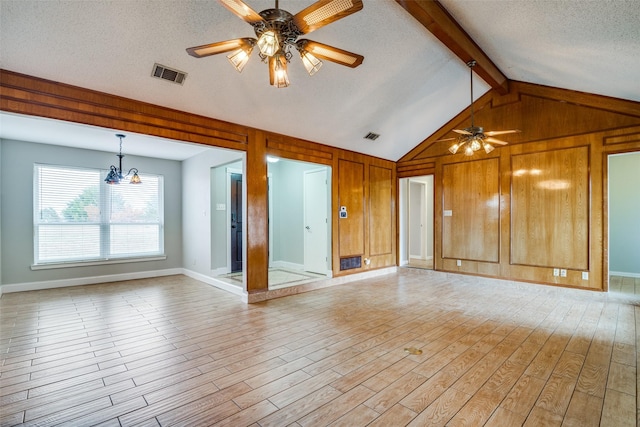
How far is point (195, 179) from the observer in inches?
261

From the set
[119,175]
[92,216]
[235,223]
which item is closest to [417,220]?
[235,223]

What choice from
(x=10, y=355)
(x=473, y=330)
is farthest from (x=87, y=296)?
(x=473, y=330)

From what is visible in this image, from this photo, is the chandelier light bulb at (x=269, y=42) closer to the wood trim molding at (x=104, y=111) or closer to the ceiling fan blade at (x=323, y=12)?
the ceiling fan blade at (x=323, y=12)

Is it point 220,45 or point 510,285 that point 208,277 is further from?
point 510,285

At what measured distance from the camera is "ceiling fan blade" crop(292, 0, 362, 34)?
5.87 ft

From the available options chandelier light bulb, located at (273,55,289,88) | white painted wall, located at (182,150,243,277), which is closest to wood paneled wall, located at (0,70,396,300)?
white painted wall, located at (182,150,243,277)

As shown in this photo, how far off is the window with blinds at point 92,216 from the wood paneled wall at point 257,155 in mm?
3428

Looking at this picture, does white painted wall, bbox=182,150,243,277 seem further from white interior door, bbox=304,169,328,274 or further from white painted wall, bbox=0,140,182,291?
white interior door, bbox=304,169,328,274

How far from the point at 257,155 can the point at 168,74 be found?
5.58 ft

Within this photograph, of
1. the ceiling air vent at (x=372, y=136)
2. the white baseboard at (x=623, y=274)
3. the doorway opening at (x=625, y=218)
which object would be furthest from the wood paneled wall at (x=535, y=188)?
the white baseboard at (x=623, y=274)

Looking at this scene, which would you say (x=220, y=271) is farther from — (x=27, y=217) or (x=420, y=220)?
(x=420, y=220)

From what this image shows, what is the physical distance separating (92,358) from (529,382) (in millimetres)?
3849

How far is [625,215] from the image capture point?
661cm

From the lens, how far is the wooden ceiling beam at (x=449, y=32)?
10.2ft
